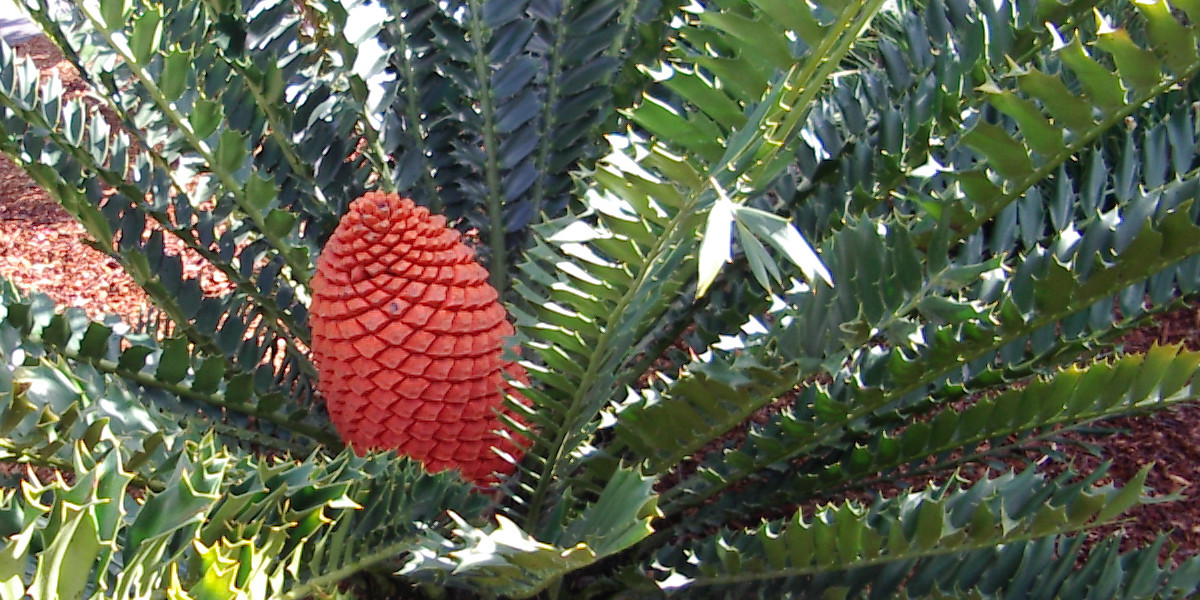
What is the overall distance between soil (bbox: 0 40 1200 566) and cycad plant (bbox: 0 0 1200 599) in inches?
8.3

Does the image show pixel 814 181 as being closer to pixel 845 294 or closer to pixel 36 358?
pixel 845 294

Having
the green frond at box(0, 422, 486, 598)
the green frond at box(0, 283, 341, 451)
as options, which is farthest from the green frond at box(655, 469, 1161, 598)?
the green frond at box(0, 283, 341, 451)

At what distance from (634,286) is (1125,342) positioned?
62.9 inches

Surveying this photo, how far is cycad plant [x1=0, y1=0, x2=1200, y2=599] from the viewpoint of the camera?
0.91 metres

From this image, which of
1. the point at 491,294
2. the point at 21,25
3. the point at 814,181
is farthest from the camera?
the point at 21,25

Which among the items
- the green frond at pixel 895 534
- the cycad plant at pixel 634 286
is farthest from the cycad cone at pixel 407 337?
the green frond at pixel 895 534

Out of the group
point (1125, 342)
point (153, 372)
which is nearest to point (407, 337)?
point (153, 372)

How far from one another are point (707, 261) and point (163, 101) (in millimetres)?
899

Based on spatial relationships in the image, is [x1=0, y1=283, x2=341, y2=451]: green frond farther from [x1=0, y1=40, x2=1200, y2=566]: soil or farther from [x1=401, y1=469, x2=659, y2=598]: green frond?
[x1=401, y1=469, x2=659, y2=598]: green frond

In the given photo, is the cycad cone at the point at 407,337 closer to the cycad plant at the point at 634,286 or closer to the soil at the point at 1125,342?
the cycad plant at the point at 634,286

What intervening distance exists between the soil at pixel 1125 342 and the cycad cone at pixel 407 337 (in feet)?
1.32

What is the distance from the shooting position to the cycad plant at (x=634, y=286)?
0.91 m

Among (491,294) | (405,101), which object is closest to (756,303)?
(491,294)

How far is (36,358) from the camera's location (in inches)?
42.0
